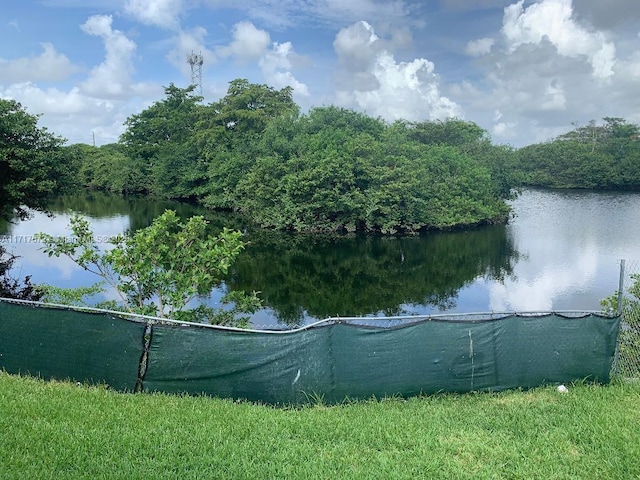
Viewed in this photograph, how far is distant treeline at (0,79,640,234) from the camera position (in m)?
24.5

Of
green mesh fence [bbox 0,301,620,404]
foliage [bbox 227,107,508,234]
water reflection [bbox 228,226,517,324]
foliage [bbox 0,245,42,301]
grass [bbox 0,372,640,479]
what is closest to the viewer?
grass [bbox 0,372,640,479]

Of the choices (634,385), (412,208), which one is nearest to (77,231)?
(634,385)

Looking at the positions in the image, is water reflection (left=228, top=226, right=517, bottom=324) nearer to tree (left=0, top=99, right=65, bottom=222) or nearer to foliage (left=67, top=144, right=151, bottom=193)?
tree (left=0, top=99, right=65, bottom=222)

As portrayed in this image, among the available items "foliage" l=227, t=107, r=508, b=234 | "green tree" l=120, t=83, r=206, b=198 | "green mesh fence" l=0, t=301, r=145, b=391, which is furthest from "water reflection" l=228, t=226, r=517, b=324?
"green tree" l=120, t=83, r=206, b=198

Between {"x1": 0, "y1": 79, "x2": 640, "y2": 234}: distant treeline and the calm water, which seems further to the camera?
{"x1": 0, "y1": 79, "x2": 640, "y2": 234}: distant treeline

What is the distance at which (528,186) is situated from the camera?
77875 millimetres

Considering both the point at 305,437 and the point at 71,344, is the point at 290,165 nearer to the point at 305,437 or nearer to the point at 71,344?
the point at 71,344

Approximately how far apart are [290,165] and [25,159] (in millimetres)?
19303

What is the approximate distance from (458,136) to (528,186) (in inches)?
1080

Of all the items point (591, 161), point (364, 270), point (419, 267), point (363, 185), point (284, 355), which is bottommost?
point (364, 270)

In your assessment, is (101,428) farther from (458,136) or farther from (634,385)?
(458,136)

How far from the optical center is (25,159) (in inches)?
895

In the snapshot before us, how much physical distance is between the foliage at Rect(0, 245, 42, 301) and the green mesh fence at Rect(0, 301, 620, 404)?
1113 cm

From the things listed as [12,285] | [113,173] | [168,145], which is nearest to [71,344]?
[12,285]
